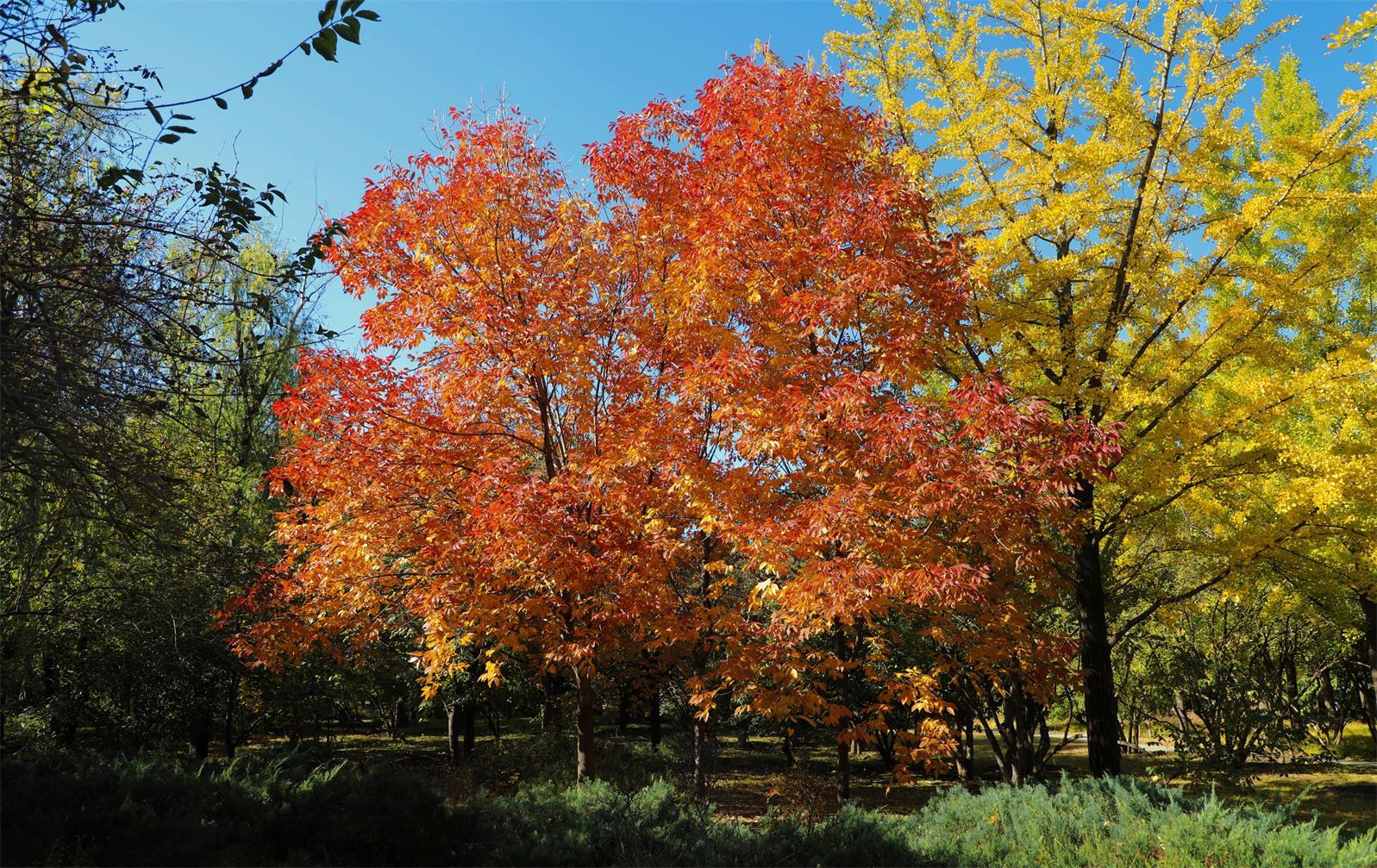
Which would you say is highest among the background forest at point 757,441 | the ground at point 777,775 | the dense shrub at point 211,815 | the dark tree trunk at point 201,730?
the background forest at point 757,441

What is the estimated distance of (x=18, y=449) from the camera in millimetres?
5152

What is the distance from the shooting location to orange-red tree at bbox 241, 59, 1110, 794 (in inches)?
299

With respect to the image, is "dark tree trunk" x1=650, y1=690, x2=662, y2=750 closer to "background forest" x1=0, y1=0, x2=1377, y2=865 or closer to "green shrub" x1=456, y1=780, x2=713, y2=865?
"background forest" x1=0, y1=0, x2=1377, y2=865

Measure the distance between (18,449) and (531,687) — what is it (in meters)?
13.1

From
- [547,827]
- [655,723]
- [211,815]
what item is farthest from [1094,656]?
[655,723]

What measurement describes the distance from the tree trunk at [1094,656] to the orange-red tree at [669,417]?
1.92m

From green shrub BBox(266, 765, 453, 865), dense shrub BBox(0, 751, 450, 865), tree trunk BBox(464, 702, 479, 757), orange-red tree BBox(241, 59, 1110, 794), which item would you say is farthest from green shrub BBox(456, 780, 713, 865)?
tree trunk BBox(464, 702, 479, 757)

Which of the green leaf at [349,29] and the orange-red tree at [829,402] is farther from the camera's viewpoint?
the orange-red tree at [829,402]

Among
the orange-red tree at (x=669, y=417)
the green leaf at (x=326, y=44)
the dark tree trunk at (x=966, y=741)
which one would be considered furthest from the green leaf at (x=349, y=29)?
the dark tree trunk at (x=966, y=741)

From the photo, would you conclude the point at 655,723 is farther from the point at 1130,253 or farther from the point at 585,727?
the point at 1130,253

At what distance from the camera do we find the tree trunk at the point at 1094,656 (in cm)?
958

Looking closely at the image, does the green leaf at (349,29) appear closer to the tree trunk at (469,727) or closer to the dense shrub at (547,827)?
the dense shrub at (547,827)

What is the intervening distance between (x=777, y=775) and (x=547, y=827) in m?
11.0

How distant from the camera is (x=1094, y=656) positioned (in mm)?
9727
